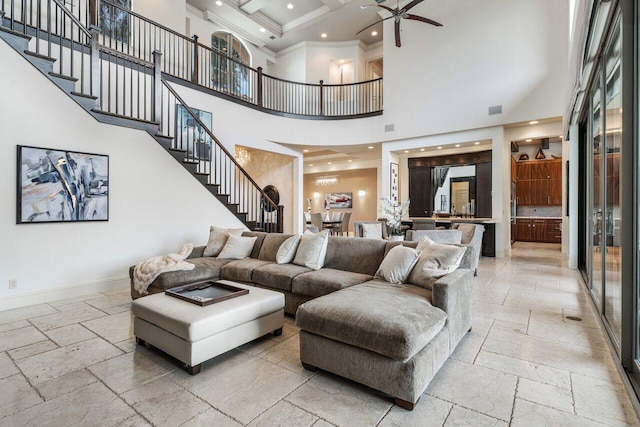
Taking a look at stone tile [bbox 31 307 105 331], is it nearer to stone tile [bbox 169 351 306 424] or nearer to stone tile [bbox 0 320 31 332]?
stone tile [bbox 0 320 31 332]

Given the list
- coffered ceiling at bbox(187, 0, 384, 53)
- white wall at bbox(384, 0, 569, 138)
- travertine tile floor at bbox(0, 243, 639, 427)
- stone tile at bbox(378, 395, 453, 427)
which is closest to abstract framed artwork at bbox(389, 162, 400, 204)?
white wall at bbox(384, 0, 569, 138)

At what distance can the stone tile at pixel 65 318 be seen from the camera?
3.20 meters

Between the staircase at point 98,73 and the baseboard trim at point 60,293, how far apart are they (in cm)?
218

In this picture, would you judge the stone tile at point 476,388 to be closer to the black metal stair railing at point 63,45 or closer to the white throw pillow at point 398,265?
the white throw pillow at point 398,265

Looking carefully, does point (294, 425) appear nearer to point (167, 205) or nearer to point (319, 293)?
point (319, 293)

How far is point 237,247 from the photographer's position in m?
4.59

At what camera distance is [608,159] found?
9.61 ft

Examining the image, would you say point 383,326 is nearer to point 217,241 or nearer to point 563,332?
point 563,332

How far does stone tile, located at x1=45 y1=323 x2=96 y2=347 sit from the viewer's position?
2820mm

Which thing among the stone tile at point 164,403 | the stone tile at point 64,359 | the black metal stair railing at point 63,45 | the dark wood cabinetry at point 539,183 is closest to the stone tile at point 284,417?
the stone tile at point 164,403

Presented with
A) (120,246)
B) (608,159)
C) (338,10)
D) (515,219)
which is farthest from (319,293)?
(515,219)

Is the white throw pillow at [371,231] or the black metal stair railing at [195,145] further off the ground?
the black metal stair railing at [195,145]

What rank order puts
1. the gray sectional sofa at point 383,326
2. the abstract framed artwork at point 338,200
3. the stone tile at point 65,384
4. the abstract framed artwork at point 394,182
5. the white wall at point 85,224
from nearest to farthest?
the gray sectional sofa at point 383,326
the stone tile at point 65,384
the white wall at point 85,224
the abstract framed artwork at point 394,182
the abstract framed artwork at point 338,200

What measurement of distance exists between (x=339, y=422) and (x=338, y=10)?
1033 cm
